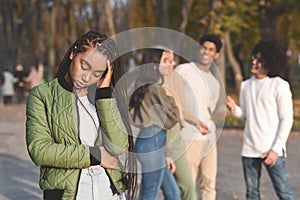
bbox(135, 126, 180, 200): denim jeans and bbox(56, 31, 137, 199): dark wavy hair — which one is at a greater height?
bbox(56, 31, 137, 199): dark wavy hair

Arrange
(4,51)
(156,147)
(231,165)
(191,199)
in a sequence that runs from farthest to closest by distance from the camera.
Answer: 1. (4,51)
2. (231,165)
3. (191,199)
4. (156,147)

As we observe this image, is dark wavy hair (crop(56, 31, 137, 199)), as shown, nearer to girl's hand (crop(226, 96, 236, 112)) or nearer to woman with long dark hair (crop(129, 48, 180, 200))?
woman with long dark hair (crop(129, 48, 180, 200))

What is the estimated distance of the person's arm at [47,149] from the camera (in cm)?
257

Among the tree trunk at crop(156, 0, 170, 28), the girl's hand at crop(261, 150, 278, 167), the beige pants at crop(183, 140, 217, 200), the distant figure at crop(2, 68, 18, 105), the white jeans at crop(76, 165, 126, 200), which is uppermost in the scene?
the tree trunk at crop(156, 0, 170, 28)

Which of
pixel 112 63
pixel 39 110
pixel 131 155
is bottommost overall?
pixel 131 155

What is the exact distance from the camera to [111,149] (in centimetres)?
262

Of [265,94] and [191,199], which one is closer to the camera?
[265,94]

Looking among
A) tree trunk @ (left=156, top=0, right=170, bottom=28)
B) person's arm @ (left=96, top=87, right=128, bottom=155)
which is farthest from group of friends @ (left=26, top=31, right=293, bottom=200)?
tree trunk @ (left=156, top=0, right=170, bottom=28)

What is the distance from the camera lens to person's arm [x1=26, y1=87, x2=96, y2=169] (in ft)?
8.43

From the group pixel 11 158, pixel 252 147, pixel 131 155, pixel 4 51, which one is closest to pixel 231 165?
pixel 11 158

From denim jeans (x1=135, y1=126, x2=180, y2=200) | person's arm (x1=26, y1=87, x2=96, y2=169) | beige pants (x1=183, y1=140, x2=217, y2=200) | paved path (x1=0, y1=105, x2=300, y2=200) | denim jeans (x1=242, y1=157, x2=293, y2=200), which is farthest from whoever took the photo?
paved path (x1=0, y1=105, x2=300, y2=200)

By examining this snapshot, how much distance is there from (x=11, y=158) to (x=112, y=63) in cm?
793

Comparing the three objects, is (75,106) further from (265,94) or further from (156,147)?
(265,94)

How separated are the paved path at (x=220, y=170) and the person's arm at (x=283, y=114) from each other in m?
2.15
